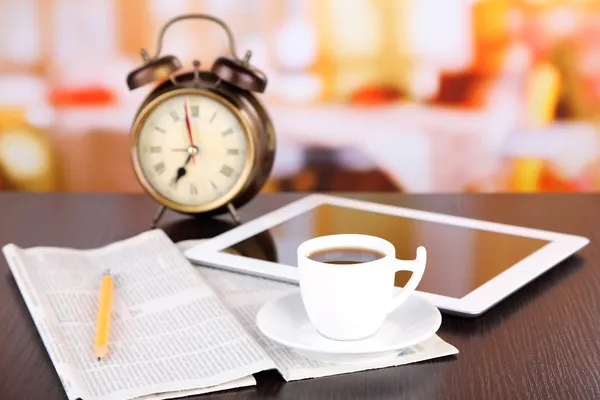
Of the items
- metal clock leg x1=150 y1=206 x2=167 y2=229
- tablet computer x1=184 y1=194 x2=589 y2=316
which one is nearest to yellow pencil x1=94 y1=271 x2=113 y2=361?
tablet computer x1=184 y1=194 x2=589 y2=316

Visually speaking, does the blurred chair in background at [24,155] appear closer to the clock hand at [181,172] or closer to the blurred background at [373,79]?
the blurred background at [373,79]

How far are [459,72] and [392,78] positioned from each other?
22 centimetres

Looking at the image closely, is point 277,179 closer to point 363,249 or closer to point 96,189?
point 96,189

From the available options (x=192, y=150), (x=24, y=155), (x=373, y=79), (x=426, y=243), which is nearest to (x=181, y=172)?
(x=192, y=150)

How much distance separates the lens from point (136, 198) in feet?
5.15

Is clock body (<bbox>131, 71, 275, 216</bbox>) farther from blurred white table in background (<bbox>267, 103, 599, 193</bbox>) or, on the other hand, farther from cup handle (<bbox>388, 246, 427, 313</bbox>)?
blurred white table in background (<bbox>267, 103, 599, 193</bbox>)

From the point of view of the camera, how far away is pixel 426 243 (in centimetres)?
123

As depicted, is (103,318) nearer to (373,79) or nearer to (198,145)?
(198,145)

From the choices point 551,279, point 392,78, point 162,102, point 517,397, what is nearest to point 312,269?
point 517,397

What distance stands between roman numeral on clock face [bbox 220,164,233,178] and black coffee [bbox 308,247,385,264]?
471 millimetres

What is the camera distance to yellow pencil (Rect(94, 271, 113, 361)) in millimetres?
905

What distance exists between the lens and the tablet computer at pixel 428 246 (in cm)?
106

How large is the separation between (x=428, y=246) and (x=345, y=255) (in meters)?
0.32

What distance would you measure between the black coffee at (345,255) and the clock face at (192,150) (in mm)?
452
